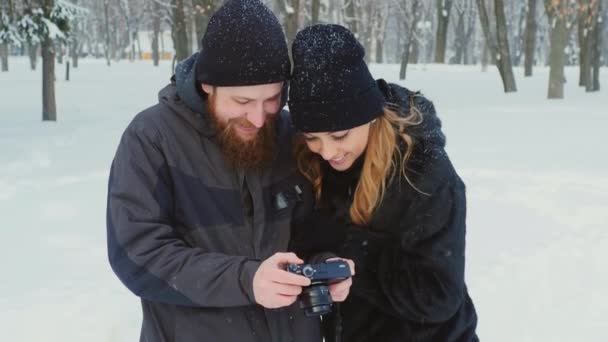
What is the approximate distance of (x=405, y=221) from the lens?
2109 mm

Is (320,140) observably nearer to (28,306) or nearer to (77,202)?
(28,306)

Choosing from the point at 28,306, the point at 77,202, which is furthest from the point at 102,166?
the point at 28,306

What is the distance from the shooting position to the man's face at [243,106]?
2016 mm

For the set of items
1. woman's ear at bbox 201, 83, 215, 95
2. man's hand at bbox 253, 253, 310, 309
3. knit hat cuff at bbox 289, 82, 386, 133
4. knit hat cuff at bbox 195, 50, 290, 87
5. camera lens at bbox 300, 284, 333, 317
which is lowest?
camera lens at bbox 300, 284, 333, 317

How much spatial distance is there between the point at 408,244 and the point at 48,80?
44.7 feet

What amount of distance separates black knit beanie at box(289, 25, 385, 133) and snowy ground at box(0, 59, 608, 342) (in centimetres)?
261

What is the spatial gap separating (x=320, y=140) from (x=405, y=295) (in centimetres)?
55

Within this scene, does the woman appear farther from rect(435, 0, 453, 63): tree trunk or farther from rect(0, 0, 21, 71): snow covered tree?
rect(435, 0, 453, 63): tree trunk

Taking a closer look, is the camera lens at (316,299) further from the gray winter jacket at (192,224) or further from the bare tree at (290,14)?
the bare tree at (290,14)

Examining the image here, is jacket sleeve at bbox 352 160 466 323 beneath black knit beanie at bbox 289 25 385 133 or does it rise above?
beneath

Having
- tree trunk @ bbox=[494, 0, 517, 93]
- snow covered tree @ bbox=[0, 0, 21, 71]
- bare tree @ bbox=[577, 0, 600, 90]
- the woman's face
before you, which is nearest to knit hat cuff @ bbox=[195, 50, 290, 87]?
the woman's face

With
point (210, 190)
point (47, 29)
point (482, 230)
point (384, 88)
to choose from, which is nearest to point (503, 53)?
point (47, 29)

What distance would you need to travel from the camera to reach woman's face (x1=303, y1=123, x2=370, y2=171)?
2162 mm

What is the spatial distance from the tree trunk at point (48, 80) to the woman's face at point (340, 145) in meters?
13.1
